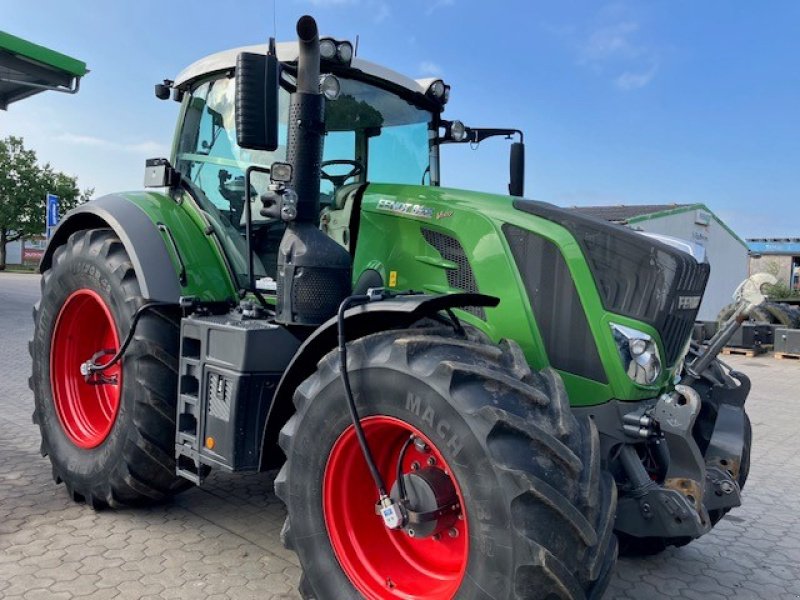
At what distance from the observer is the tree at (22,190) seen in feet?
140

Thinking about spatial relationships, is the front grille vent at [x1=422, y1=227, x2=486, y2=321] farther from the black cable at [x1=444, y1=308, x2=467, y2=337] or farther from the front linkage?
the front linkage

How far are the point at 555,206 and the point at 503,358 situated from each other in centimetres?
98

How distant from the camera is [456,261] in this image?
10.2 ft

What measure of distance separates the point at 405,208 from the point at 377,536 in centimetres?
149

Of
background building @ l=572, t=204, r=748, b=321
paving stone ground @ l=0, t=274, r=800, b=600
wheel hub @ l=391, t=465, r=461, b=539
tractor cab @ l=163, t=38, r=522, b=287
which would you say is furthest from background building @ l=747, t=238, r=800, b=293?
wheel hub @ l=391, t=465, r=461, b=539

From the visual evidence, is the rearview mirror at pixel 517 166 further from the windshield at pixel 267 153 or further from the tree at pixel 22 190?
the tree at pixel 22 190

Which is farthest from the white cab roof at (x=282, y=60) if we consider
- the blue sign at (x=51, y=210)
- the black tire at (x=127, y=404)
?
the blue sign at (x=51, y=210)

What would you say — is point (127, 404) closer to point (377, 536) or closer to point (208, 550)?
point (208, 550)

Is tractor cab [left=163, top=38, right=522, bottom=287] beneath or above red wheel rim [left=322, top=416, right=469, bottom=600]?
above

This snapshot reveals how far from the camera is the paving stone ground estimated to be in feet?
10.3

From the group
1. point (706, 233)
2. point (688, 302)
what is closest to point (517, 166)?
point (688, 302)

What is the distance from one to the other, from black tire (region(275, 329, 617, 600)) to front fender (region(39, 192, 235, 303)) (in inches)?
56.5

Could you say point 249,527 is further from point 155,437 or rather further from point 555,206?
point 555,206

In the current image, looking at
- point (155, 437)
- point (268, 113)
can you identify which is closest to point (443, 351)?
point (268, 113)
